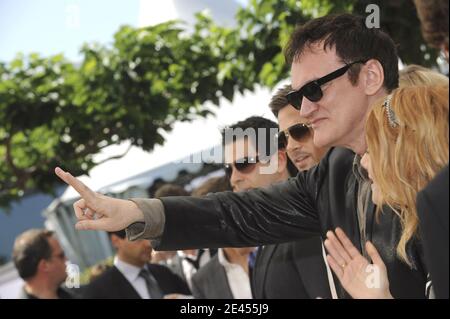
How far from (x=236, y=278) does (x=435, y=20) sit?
287cm

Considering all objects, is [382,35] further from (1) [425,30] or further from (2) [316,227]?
(1) [425,30]

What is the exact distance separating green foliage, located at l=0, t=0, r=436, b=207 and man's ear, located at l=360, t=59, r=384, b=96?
4069 mm

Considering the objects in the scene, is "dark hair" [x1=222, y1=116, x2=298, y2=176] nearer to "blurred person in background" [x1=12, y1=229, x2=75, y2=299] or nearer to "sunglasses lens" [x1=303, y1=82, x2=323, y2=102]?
"sunglasses lens" [x1=303, y1=82, x2=323, y2=102]

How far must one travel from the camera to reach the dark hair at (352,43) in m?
2.68

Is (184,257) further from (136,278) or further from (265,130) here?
(265,130)

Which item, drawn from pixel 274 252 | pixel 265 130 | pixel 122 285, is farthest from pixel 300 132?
pixel 122 285

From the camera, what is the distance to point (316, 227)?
2.75 metres

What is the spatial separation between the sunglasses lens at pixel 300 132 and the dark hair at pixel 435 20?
203cm

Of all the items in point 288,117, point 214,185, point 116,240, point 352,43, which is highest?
point 352,43

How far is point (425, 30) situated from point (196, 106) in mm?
6116

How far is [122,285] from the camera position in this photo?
200 inches

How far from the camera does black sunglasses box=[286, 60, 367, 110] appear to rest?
2.62 m

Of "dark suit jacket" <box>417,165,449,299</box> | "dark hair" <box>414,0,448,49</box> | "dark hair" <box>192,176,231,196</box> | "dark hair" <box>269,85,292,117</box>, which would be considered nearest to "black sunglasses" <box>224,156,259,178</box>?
"dark hair" <box>269,85,292,117</box>

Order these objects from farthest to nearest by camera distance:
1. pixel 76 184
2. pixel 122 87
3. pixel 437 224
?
pixel 122 87 < pixel 76 184 < pixel 437 224
